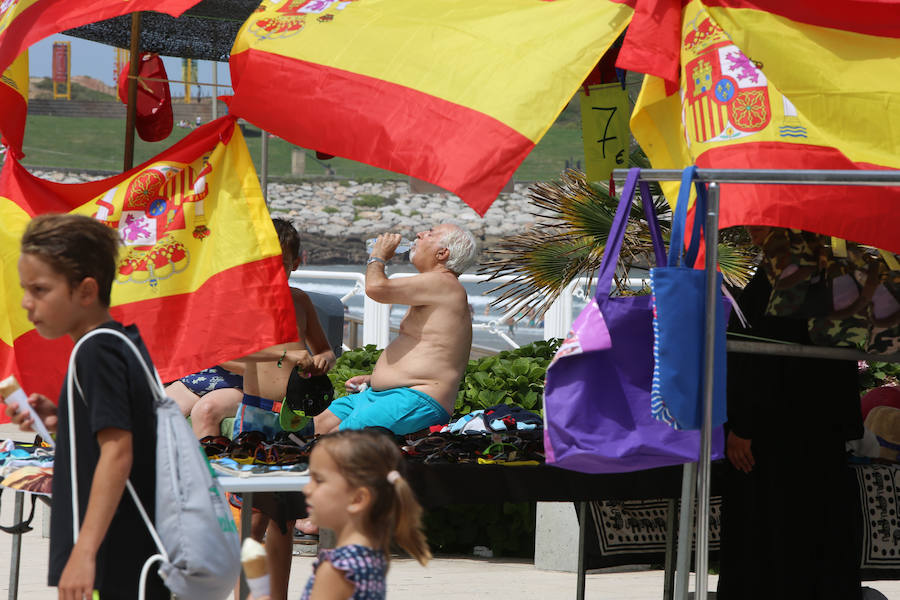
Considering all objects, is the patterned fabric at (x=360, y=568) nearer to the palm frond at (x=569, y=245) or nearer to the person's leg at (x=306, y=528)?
the person's leg at (x=306, y=528)

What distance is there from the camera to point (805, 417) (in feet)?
13.7

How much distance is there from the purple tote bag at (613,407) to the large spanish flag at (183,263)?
1188 mm

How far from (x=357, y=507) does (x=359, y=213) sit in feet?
261

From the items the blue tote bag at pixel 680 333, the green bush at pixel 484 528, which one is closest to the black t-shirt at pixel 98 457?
the blue tote bag at pixel 680 333

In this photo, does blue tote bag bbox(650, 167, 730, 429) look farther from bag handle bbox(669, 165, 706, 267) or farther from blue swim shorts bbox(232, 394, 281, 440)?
blue swim shorts bbox(232, 394, 281, 440)

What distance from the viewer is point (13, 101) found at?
4238mm

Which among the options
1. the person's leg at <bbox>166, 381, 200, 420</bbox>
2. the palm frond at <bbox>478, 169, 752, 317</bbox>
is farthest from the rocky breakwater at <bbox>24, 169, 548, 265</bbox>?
the person's leg at <bbox>166, 381, 200, 420</bbox>

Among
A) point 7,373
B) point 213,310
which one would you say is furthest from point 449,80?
point 7,373

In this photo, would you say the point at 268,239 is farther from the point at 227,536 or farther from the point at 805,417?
the point at 805,417

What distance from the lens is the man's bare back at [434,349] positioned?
189 inches

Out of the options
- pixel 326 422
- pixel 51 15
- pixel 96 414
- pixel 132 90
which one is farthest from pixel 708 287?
pixel 132 90

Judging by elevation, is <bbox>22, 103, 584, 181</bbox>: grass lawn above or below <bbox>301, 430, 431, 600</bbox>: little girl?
above

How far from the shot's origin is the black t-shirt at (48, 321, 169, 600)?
255 centimetres

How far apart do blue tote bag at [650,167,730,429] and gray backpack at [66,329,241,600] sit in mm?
1243
